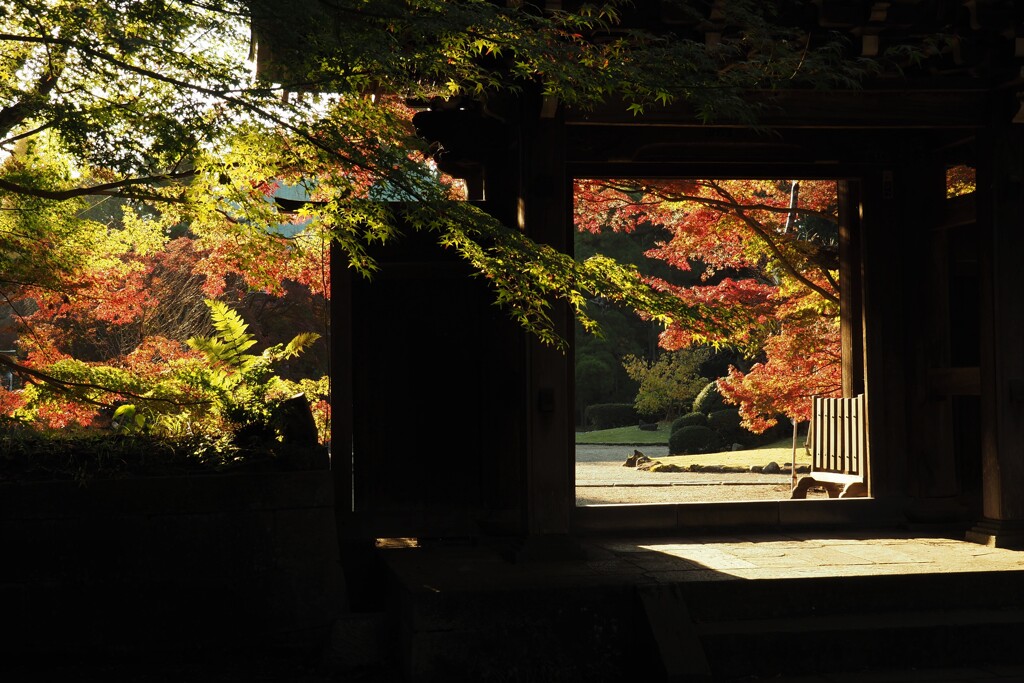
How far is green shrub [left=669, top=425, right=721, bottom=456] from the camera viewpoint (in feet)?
71.1

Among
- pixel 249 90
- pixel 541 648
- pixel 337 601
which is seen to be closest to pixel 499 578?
pixel 541 648

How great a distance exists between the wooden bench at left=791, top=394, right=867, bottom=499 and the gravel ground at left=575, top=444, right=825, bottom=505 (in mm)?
637

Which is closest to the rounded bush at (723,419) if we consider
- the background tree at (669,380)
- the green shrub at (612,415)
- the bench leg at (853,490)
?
the background tree at (669,380)

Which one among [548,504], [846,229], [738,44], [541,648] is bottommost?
[541,648]

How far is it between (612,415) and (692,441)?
7207mm

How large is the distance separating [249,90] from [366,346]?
289 centimetres

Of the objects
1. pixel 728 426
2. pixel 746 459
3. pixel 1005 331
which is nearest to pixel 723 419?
pixel 728 426

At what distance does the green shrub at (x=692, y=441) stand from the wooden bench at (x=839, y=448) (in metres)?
11.4

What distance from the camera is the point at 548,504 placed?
22.1 feet

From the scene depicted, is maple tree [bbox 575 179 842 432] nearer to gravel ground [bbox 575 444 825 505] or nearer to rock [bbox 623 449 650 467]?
gravel ground [bbox 575 444 825 505]

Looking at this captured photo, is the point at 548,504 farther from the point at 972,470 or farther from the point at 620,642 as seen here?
the point at 972,470

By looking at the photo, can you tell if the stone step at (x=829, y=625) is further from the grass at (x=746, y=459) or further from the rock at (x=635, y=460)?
the rock at (x=635, y=460)

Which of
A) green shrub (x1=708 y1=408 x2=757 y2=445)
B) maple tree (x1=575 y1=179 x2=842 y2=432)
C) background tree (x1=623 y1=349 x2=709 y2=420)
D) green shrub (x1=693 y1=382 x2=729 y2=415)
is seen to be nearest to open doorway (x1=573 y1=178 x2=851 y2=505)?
maple tree (x1=575 y1=179 x2=842 y2=432)

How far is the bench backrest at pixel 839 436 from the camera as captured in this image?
9109 millimetres
